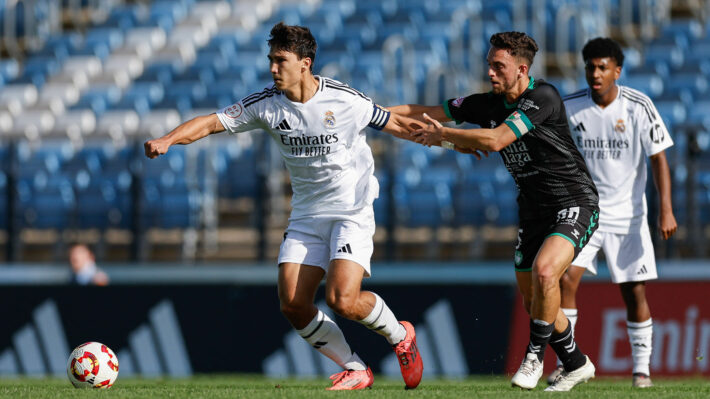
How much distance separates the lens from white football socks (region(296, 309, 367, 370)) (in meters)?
7.50

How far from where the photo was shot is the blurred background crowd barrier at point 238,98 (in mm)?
12461

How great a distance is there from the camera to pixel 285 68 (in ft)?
23.7

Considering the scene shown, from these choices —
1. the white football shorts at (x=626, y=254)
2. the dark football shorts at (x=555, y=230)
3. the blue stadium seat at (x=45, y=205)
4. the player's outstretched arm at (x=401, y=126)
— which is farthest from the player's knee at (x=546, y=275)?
the blue stadium seat at (x=45, y=205)

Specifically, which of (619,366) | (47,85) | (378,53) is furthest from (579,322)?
(47,85)

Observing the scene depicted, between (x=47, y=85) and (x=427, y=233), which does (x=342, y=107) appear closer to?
(x=427, y=233)

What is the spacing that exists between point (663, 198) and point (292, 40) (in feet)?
9.72

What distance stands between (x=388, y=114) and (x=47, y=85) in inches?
517

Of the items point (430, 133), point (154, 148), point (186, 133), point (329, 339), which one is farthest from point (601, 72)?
point (154, 148)

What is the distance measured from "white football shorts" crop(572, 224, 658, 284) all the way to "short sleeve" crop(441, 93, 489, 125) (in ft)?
4.85

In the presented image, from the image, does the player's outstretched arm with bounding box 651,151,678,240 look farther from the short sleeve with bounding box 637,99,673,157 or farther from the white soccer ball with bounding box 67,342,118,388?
the white soccer ball with bounding box 67,342,118,388

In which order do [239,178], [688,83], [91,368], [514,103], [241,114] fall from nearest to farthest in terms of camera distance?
[514,103], [241,114], [91,368], [239,178], [688,83]

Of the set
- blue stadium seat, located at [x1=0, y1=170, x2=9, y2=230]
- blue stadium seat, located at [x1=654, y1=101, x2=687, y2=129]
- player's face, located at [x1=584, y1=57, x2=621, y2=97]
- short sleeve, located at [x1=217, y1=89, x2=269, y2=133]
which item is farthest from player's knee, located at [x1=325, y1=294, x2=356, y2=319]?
blue stadium seat, located at [x1=654, y1=101, x2=687, y2=129]

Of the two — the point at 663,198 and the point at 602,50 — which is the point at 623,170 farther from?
the point at 602,50

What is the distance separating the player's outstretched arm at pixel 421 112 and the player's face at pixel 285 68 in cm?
85
